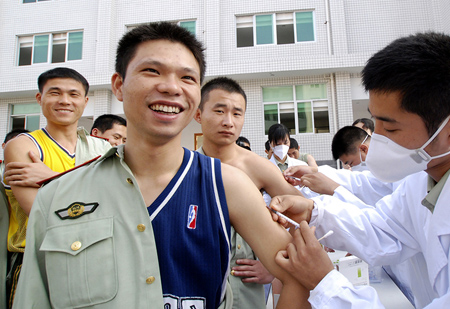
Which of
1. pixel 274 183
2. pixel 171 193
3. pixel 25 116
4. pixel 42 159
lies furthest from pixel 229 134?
pixel 25 116

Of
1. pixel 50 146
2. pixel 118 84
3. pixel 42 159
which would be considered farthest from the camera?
pixel 50 146

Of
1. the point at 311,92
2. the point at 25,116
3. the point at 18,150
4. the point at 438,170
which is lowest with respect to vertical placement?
the point at 438,170

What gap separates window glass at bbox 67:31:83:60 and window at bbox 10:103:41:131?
254cm

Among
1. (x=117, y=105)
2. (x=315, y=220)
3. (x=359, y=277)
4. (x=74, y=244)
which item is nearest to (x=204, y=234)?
(x=74, y=244)

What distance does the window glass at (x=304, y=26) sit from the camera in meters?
12.0

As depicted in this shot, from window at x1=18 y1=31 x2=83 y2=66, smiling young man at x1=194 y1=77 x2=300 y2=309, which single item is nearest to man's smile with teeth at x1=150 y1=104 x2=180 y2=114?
smiling young man at x1=194 y1=77 x2=300 y2=309

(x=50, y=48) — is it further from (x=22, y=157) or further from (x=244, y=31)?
(x=22, y=157)

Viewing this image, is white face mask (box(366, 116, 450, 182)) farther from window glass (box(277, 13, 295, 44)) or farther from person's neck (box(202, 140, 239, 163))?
window glass (box(277, 13, 295, 44))

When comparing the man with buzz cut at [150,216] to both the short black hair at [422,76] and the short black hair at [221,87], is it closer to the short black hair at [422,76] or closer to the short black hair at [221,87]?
the short black hair at [422,76]

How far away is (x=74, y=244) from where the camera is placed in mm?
1220

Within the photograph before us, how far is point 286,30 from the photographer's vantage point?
12180 millimetres

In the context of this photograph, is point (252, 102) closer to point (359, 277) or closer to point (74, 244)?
point (359, 277)

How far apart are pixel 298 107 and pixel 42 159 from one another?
10524 millimetres

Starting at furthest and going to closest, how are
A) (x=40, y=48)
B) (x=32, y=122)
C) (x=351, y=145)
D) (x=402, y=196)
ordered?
(x=40, y=48), (x=32, y=122), (x=351, y=145), (x=402, y=196)
